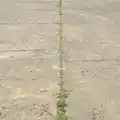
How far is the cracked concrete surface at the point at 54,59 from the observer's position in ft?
9.77

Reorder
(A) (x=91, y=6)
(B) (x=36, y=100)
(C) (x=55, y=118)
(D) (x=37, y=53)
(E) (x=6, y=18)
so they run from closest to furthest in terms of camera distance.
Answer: (C) (x=55, y=118), (B) (x=36, y=100), (D) (x=37, y=53), (E) (x=6, y=18), (A) (x=91, y=6)

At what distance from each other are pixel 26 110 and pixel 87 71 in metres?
0.97

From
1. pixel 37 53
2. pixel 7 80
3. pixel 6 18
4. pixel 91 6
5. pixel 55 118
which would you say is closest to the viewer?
pixel 55 118

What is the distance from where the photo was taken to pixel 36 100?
3037mm

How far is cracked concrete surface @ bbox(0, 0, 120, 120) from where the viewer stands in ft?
9.77

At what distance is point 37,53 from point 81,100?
1071mm

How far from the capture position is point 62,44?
13.4ft

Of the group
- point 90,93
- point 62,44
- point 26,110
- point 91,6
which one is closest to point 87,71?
point 90,93

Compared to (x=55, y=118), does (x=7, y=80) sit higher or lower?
higher

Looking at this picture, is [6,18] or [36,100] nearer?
[36,100]

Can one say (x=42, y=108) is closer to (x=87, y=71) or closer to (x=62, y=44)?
(x=87, y=71)

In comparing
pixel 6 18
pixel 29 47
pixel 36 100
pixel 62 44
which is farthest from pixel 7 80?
pixel 6 18

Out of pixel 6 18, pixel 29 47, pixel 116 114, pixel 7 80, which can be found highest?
pixel 6 18

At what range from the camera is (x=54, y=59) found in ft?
12.1
